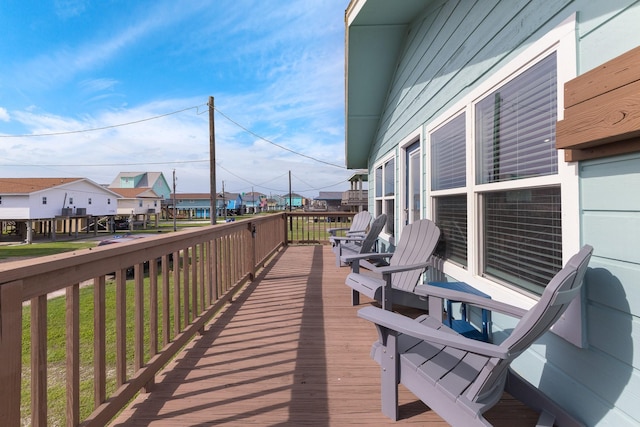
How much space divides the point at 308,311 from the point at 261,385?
3.80 ft

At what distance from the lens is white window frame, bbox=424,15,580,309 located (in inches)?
47.4

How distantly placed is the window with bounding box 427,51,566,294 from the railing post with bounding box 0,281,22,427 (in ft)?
6.69

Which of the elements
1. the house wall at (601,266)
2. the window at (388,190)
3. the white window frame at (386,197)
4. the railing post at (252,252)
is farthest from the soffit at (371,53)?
the railing post at (252,252)

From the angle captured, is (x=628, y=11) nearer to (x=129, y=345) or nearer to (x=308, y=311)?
(x=308, y=311)

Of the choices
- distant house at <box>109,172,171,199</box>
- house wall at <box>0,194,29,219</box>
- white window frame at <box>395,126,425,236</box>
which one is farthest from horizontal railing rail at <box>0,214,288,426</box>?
distant house at <box>109,172,171,199</box>

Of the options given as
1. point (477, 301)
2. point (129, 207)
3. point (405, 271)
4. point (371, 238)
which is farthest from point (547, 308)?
point (129, 207)

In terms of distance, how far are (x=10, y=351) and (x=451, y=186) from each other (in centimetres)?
258

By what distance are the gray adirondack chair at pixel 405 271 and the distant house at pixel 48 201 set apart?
2490cm

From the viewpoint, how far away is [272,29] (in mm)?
7621

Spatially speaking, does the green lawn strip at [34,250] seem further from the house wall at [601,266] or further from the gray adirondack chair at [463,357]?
the house wall at [601,266]

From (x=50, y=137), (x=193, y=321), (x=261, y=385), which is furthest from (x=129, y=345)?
(x=50, y=137)

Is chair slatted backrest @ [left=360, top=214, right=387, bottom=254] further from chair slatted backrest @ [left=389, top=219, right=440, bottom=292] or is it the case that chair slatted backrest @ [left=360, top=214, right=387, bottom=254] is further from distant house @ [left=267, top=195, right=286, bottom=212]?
distant house @ [left=267, top=195, right=286, bottom=212]

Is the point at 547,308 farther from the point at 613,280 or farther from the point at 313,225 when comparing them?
the point at 313,225

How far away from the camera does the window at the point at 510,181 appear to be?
4.49 feet
